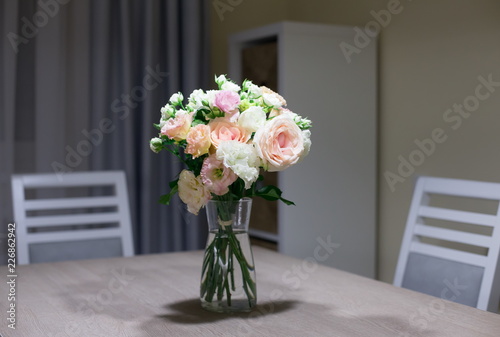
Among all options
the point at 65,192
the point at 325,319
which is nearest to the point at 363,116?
the point at 65,192

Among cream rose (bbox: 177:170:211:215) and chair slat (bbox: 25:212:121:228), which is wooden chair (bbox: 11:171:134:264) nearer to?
chair slat (bbox: 25:212:121:228)

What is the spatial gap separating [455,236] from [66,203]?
119 centimetres

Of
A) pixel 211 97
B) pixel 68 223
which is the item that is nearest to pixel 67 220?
pixel 68 223

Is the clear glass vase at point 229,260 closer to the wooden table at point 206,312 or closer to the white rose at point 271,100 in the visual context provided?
the wooden table at point 206,312

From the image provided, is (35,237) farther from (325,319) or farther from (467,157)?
(467,157)

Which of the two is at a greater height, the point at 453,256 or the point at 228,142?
the point at 228,142

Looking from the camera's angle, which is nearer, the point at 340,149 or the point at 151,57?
the point at 340,149

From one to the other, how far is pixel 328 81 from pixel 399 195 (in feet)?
2.09

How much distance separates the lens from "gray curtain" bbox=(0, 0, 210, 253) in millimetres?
3074

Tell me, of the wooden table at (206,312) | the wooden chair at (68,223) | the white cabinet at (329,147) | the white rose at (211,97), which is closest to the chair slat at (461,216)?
the wooden table at (206,312)

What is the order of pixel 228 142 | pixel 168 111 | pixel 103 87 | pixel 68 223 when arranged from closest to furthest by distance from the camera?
pixel 228 142 < pixel 168 111 < pixel 68 223 < pixel 103 87

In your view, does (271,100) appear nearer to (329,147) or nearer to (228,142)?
(228,142)

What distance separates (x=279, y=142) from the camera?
1.25 m

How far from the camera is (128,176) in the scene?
3.32 m
